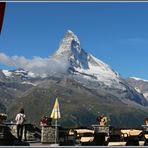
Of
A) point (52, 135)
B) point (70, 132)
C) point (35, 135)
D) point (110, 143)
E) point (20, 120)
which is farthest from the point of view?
point (35, 135)

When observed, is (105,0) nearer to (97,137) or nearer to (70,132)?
(97,137)

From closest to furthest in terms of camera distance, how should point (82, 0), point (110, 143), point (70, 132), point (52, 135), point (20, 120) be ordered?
point (82, 0)
point (110, 143)
point (20, 120)
point (52, 135)
point (70, 132)

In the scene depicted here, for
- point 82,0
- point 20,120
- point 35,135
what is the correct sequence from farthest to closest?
point 35,135 < point 20,120 < point 82,0

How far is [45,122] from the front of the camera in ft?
105

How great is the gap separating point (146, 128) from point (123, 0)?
21559 mm

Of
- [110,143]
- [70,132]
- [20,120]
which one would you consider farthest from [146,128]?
[110,143]

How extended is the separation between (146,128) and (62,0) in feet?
72.4

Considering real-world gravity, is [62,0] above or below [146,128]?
above

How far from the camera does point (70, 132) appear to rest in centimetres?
3319

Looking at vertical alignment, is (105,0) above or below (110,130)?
above

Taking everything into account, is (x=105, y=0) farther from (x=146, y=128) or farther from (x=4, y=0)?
(x=146, y=128)

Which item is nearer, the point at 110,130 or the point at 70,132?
the point at 70,132

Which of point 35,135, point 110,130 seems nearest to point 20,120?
point 35,135

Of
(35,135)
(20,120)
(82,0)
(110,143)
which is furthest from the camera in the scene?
(35,135)
